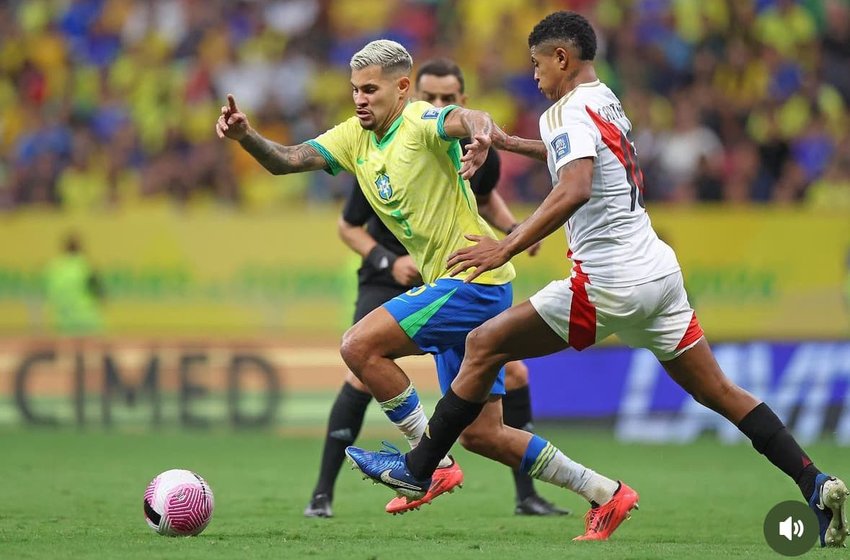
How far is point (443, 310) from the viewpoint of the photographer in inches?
264

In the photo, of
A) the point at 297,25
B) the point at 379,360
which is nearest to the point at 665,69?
the point at 297,25

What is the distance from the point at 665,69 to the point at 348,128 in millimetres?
10719

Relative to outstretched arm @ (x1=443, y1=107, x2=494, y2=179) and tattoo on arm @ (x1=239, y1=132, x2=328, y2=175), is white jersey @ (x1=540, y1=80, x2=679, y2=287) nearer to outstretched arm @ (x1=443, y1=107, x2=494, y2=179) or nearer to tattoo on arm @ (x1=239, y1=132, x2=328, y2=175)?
outstretched arm @ (x1=443, y1=107, x2=494, y2=179)

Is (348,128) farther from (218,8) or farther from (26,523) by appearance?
(218,8)

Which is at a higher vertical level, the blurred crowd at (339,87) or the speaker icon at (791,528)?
A: the blurred crowd at (339,87)

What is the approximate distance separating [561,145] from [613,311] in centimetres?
81

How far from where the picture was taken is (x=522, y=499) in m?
8.26

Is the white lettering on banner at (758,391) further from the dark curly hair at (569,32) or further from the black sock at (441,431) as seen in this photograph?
the dark curly hair at (569,32)

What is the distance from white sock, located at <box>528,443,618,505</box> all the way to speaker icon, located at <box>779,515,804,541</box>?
1.00 meters

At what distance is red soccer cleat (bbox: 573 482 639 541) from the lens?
22.2 feet

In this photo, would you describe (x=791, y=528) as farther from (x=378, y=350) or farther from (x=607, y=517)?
(x=378, y=350)

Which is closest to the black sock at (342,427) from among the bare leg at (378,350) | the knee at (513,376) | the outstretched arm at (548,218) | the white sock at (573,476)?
the knee at (513,376)

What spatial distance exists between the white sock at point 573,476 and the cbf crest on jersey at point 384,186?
1.54m

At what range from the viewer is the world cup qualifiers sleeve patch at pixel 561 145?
20.1 ft
